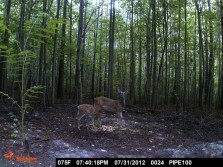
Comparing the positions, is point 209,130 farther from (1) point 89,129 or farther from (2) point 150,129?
(1) point 89,129

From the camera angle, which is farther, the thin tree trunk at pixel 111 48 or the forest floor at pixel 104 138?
the thin tree trunk at pixel 111 48

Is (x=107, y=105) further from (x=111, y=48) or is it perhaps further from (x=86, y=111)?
(x=111, y=48)

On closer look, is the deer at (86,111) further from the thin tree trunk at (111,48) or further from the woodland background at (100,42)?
the thin tree trunk at (111,48)

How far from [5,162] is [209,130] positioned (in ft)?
26.1

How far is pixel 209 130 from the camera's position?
10.6 m

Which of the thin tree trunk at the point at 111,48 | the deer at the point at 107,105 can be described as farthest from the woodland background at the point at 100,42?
the deer at the point at 107,105

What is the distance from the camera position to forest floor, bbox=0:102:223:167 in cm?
629

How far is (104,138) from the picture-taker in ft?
27.2

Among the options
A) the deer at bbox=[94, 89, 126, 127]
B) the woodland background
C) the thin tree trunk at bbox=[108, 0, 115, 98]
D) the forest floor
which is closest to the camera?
the forest floor

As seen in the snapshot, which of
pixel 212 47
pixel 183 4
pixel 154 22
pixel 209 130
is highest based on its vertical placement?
pixel 183 4

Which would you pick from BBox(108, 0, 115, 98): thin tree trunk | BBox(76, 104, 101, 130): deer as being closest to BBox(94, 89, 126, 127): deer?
BBox(76, 104, 101, 130): deer

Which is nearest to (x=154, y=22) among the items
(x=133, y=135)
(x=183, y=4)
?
(x=183, y=4)

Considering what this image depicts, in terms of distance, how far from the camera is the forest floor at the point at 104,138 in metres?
6.29

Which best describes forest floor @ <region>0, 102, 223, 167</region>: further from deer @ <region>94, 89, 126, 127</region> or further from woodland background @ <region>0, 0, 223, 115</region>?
woodland background @ <region>0, 0, 223, 115</region>
